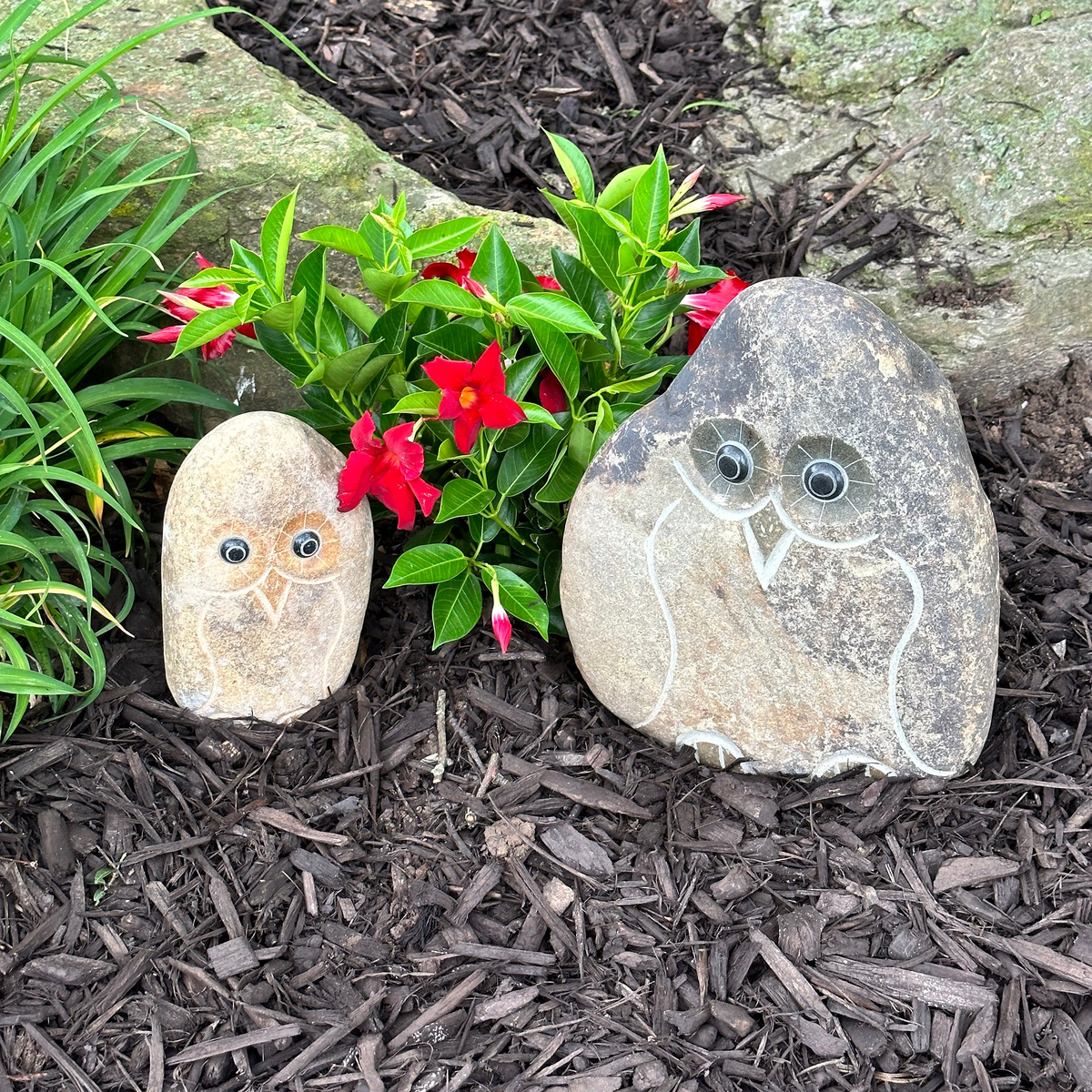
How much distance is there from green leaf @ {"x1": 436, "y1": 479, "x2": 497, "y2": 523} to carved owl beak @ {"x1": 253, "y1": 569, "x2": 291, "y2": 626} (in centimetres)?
35

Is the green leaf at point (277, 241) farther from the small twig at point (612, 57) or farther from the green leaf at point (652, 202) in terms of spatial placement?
the small twig at point (612, 57)

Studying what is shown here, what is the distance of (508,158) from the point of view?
3439 millimetres

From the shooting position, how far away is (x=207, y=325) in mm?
2061

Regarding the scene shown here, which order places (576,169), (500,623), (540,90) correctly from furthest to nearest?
(540,90) < (576,169) < (500,623)

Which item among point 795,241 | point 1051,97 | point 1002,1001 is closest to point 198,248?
point 795,241

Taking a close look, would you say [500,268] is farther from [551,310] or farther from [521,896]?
[521,896]

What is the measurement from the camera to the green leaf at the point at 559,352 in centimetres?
213

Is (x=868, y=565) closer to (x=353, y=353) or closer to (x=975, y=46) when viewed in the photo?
(x=353, y=353)

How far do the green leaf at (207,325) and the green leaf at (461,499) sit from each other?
53 centimetres

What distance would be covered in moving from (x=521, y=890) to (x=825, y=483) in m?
0.98

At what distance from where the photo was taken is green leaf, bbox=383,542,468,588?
2234mm

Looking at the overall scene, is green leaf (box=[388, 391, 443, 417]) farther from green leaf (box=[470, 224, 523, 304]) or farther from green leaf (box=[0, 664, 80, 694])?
green leaf (box=[0, 664, 80, 694])

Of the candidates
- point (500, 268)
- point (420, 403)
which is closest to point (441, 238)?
point (500, 268)

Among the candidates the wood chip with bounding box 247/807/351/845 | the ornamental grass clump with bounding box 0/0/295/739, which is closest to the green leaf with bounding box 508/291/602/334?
the ornamental grass clump with bounding box 0/0/295/739
